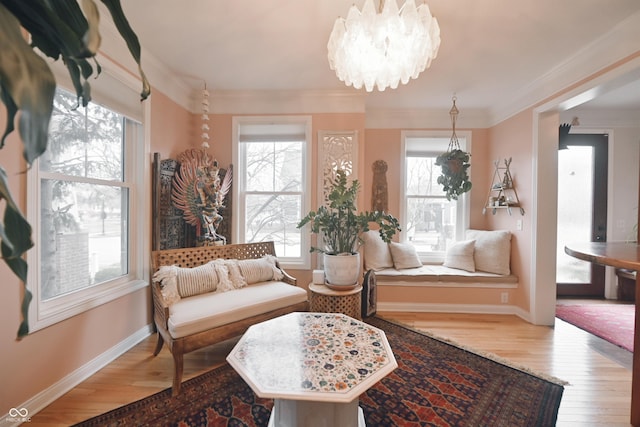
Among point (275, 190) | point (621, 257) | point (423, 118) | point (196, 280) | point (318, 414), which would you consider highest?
point (423, 118)

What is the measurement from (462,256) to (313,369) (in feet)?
9.07

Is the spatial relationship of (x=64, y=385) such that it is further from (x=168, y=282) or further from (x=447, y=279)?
(x=447, y=279)

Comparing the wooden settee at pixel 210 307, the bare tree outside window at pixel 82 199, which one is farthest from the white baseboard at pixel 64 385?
the bare tree outside window at pixel 82 199

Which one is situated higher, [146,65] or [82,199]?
[146,65]

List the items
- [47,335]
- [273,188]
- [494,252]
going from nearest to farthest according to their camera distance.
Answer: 1. [47,335]
2. [494,252]
3. [273,188]

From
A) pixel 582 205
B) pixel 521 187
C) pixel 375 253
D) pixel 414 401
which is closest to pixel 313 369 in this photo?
pixel 414 401

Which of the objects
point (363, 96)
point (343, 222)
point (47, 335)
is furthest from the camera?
point (363, 96)

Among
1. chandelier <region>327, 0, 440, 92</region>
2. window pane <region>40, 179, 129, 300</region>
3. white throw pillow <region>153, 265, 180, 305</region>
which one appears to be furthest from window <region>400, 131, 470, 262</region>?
window pane <region>40, 179, 129, 300</region>

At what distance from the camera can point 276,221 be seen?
3.22 meters

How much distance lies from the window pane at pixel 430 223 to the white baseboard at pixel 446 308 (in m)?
0.82

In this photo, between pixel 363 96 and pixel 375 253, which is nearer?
pixel 363 96

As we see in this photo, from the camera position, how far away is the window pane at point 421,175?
361cm

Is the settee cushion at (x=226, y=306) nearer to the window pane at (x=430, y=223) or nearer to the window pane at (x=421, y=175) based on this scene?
the window pane at (x=430, y=223)

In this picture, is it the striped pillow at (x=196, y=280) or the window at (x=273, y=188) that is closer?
the striped pillow at (x=196, y=280)
